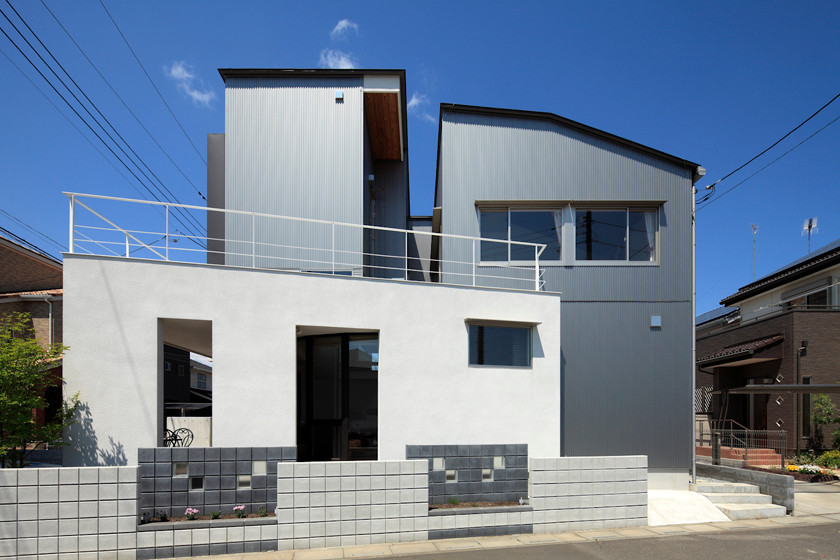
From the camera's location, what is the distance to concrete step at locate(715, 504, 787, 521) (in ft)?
33.0

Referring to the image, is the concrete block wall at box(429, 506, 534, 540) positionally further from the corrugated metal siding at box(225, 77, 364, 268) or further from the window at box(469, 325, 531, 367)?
the corrugated metal siding at box(225, 77, 364, 268)

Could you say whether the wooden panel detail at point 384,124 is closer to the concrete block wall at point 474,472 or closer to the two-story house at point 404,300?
the two-story house at point 404,300

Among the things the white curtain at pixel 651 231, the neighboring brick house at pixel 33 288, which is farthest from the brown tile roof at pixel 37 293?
the white curtain at pixel 651 231

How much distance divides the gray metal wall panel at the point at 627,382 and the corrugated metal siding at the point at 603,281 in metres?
0.02

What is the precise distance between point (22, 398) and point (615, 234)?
38.3 ft

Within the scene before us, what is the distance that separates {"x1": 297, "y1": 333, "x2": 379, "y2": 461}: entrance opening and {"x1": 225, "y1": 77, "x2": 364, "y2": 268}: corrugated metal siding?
2740 millimetres

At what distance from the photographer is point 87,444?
784cm

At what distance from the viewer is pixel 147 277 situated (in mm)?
8438

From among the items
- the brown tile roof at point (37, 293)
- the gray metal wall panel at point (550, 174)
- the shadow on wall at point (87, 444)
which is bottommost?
the shadow on wall at point (87, 444)

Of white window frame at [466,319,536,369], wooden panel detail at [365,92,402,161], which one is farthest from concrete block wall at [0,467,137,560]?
wooden panel detail at [365,92,402,161]

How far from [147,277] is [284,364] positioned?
255 centimetres

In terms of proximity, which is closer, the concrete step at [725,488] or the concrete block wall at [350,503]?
the concrete block wall at [350,503]

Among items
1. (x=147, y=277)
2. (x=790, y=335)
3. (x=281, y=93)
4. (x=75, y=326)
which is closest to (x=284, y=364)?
(x=147, y=277)

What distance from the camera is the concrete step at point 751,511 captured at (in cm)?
1005
